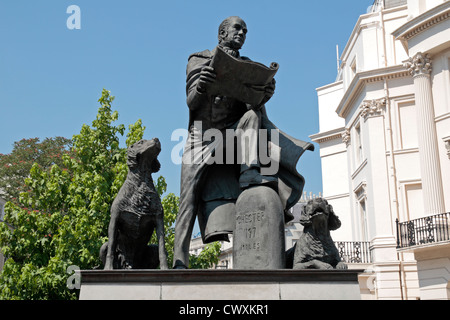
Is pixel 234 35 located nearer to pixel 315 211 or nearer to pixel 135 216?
pixel 315 211

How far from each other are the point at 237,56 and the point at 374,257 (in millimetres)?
26394

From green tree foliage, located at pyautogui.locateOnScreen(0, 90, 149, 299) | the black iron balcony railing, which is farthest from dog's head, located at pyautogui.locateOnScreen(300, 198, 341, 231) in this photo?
the black iron balcony railing

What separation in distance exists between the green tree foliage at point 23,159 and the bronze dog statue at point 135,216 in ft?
117

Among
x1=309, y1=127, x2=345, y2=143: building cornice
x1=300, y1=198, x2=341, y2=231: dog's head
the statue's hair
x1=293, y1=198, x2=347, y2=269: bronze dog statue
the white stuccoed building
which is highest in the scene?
x1=309, y1=127, x2=345, y2=143: building cornice

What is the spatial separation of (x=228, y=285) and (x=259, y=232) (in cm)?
93

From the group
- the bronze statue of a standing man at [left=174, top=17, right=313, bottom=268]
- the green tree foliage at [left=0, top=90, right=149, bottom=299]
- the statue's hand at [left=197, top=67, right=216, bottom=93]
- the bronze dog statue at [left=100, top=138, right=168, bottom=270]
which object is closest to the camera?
the bronze dog statue at [left=100, top=138, right=168, bottom=270]

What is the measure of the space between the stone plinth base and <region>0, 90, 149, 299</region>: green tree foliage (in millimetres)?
16259

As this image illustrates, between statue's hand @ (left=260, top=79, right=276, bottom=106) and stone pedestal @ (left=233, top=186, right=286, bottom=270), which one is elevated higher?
statue's hand @ (left=260, top=79, right=276, bottom=106)

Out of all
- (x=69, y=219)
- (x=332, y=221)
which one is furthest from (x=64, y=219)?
(x=332, y=221)

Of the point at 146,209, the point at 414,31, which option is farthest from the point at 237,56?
the point at 414,31

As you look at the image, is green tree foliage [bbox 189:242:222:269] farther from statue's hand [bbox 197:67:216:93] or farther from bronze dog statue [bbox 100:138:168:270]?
bronze dog statue [bbox 100:138:168:270]

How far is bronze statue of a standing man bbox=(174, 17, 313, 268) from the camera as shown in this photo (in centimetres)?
688

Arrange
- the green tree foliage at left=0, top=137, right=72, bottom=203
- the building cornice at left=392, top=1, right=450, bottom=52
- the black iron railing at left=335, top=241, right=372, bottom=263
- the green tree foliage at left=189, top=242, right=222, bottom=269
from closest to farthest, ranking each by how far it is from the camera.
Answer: the green tree foliage at left=189, top=242, right=222, bottom=269, the building cornice at left=392, top=1, right=450, bottom=52, the black iron railing at left=335, top=241, right=372, bottom=263, the green tree foliage at left=0, top=137, right=72, bottom=203
